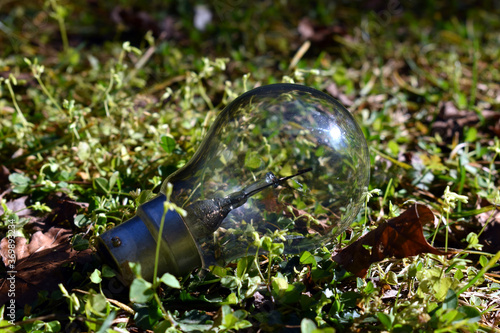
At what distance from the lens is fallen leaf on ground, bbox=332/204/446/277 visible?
1262 millimetres

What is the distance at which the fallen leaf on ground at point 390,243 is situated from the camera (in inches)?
49.7

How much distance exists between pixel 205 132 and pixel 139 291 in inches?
36.6

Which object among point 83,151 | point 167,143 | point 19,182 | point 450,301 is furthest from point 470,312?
point 19,182

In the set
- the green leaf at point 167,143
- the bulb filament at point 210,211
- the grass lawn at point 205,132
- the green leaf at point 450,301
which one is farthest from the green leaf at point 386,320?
the green leaf at point 167,143

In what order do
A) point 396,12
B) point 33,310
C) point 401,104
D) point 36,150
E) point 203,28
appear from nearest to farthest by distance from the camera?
point 33,310
point 36,150
point 401,104
point 203,28
point 396,12

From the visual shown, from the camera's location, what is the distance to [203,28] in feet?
10.7

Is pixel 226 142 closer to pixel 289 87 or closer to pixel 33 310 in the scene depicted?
pixel 289 87

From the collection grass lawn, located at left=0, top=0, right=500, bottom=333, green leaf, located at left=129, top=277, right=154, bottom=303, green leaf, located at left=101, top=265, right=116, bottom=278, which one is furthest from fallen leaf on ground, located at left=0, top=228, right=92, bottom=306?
green leaf, located at left=129, top=277, right=154, bottom=303

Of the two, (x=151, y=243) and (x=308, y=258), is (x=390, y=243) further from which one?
(x=151, y=243)

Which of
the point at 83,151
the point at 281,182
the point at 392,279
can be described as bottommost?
the point at 392,279

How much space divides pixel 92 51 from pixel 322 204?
2.05m

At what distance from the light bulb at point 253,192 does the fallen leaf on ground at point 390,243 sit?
7 centimetres

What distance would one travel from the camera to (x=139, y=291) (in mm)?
1040

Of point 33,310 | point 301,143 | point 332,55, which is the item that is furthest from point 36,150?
point 332,55
